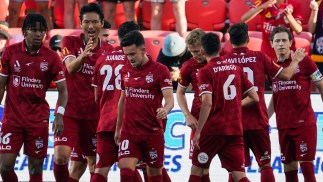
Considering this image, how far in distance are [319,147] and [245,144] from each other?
6.53ft

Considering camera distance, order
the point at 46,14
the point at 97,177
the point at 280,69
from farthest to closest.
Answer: the point at 46,14 → the point at 280,69 → the point at 97,177

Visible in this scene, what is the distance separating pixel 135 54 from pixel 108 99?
31.2 inches

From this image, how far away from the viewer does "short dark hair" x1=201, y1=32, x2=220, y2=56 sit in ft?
38.2

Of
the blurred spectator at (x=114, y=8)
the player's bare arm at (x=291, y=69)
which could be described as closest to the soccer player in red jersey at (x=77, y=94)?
the player's bare arm at (x=291, y=69)

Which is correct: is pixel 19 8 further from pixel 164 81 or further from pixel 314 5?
pixel 164 81

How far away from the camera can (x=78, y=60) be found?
1190cm

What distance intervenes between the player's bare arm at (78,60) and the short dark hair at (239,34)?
64.9 inches

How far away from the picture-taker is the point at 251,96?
11875mm

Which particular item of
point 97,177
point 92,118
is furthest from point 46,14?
point 97,177

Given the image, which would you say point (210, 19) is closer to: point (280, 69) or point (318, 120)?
point (318, 120)

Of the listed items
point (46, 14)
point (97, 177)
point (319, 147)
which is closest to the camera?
point (97, 177)

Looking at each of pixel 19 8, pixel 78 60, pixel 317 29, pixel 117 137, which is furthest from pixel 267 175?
pixel 19 8

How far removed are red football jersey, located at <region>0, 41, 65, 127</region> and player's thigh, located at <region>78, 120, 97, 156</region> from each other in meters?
0.77

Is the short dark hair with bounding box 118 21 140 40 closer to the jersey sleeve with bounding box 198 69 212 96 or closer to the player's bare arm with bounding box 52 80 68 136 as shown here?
the player's bare arm with bounding box 52 80 68 136
